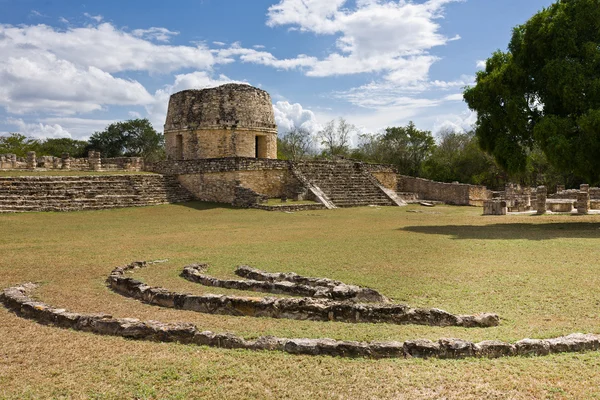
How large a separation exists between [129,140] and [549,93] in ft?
163

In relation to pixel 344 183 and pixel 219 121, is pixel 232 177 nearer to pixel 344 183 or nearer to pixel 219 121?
pixel 219 121

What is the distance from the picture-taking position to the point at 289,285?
7.18 meters

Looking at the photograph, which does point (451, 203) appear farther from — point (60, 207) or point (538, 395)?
point (538, 395)

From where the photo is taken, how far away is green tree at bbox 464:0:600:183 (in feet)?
48.0

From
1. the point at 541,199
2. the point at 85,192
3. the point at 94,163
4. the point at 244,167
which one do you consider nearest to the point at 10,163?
the point at 94,163

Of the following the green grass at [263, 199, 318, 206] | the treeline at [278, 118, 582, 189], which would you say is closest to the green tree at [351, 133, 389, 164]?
the treeline at [278, 118, 582, 189]

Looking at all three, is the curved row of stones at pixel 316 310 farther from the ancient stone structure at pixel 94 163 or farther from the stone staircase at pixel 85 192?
the ancient stone structure at pixel 94 163

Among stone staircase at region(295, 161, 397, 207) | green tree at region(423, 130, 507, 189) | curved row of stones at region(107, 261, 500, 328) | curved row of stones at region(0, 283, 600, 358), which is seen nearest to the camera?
curved row of stones at region(0, 283, 600, 358)

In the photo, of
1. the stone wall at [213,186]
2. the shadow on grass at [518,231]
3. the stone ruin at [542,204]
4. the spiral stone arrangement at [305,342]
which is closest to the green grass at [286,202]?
the stone wall at [213,186]

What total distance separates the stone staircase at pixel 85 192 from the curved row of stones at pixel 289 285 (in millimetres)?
13776

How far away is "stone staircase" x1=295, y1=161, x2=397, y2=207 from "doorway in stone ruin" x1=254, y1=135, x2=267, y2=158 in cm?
361

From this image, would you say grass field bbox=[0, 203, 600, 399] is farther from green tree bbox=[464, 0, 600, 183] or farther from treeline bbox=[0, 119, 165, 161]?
treeline bbox=[0, 119, 165, 161]

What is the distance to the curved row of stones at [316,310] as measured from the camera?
5.62 m

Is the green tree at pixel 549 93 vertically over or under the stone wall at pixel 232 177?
over
